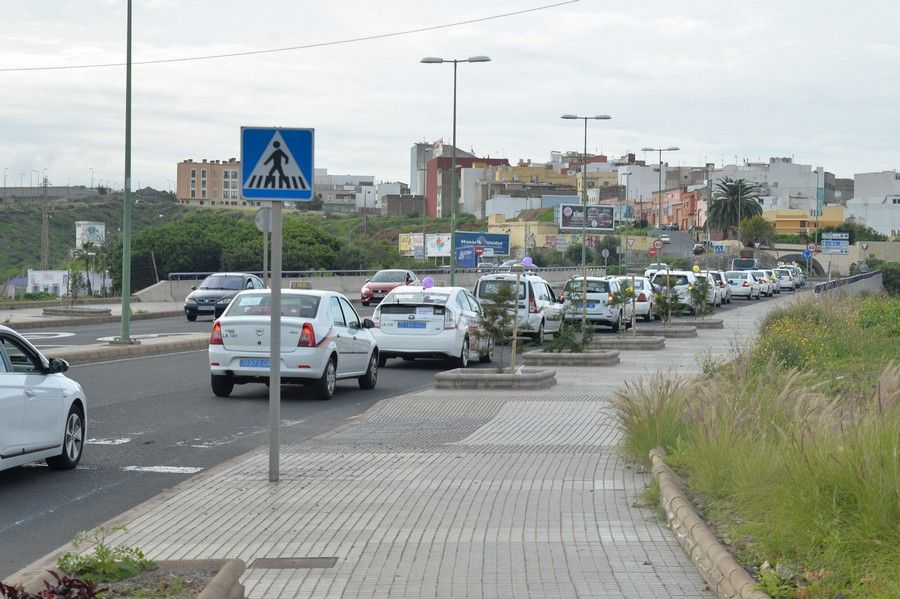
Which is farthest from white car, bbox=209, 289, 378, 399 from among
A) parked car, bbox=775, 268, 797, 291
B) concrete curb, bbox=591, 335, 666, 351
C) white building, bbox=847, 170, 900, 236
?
white building, bbox=847, 170, 900, 236

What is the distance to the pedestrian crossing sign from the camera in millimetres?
10695

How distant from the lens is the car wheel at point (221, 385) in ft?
64.2

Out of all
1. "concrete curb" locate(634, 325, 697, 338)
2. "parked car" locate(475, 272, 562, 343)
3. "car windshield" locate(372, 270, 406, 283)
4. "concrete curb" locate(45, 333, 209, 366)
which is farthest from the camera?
"car windshield" locate(372, 270, 406, 283)

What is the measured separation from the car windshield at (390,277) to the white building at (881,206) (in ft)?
355

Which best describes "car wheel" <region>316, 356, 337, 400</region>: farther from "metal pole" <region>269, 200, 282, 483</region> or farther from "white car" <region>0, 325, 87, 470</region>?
"metal pole" <region>269, 200, 282, 483</region>

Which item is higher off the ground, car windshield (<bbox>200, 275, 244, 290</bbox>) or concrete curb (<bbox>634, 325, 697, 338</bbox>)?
car windshield (<bbox>200, 275, 244, 290</bbox>)

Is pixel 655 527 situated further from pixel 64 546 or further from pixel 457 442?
pixel 457 442

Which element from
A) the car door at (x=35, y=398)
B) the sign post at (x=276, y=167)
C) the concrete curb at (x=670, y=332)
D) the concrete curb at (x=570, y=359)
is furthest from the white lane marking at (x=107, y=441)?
the concrete curb at (x=670, y=332)

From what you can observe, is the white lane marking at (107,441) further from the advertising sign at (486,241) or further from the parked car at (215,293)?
the advertising sign at (486,241)

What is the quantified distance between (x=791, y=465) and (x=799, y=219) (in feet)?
494

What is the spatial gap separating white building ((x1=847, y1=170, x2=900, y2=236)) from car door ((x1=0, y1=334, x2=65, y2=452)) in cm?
15158

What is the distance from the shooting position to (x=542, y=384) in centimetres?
2078

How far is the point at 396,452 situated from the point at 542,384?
784cm

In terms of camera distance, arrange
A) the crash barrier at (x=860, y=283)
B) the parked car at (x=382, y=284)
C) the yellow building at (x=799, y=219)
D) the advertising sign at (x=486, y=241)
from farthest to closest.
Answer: the yellow building at (x=799, y=219) < the advertising sign at (x=486, y=241) < the parked car at (x=382, y=284) < the crash barrier at (x=860, y=283)
